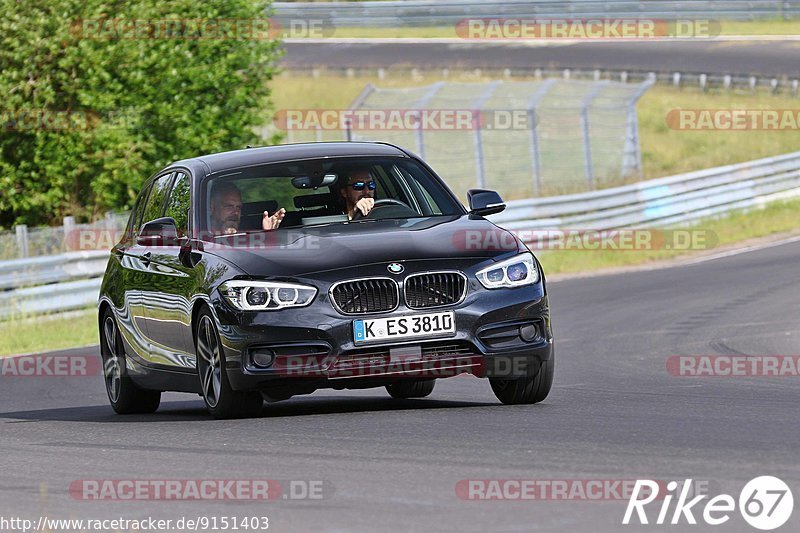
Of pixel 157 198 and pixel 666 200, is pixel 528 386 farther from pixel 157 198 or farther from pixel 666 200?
pixel 666 200

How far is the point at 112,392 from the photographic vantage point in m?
11.6

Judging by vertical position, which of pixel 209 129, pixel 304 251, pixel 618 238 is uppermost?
pixel 304 251

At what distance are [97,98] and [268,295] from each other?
17.7 meters

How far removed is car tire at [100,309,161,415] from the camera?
11391mm

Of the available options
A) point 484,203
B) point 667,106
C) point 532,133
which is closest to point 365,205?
point 484,203

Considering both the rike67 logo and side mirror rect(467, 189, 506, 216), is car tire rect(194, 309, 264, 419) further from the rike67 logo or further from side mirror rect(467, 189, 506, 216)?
the rike67 logo

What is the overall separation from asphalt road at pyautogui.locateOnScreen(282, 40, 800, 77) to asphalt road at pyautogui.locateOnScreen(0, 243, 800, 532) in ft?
120

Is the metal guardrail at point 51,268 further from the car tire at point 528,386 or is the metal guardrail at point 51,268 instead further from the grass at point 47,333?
the car tire at point 528,386

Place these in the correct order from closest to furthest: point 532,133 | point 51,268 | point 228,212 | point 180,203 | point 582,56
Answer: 1. point 228,212
2. point 180,203
3. point 51,268
4. point 532,133
5. point 582,56

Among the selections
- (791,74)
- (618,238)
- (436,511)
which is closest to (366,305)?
(436,511)

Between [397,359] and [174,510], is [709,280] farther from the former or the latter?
[174,510]

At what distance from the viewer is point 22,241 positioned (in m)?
20.9

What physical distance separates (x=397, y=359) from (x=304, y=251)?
85cm

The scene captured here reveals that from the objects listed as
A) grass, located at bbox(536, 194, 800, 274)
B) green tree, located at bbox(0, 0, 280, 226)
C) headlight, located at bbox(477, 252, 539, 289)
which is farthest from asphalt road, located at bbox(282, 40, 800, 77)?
headlight, located at bbox(477, 252, 539, 289)
